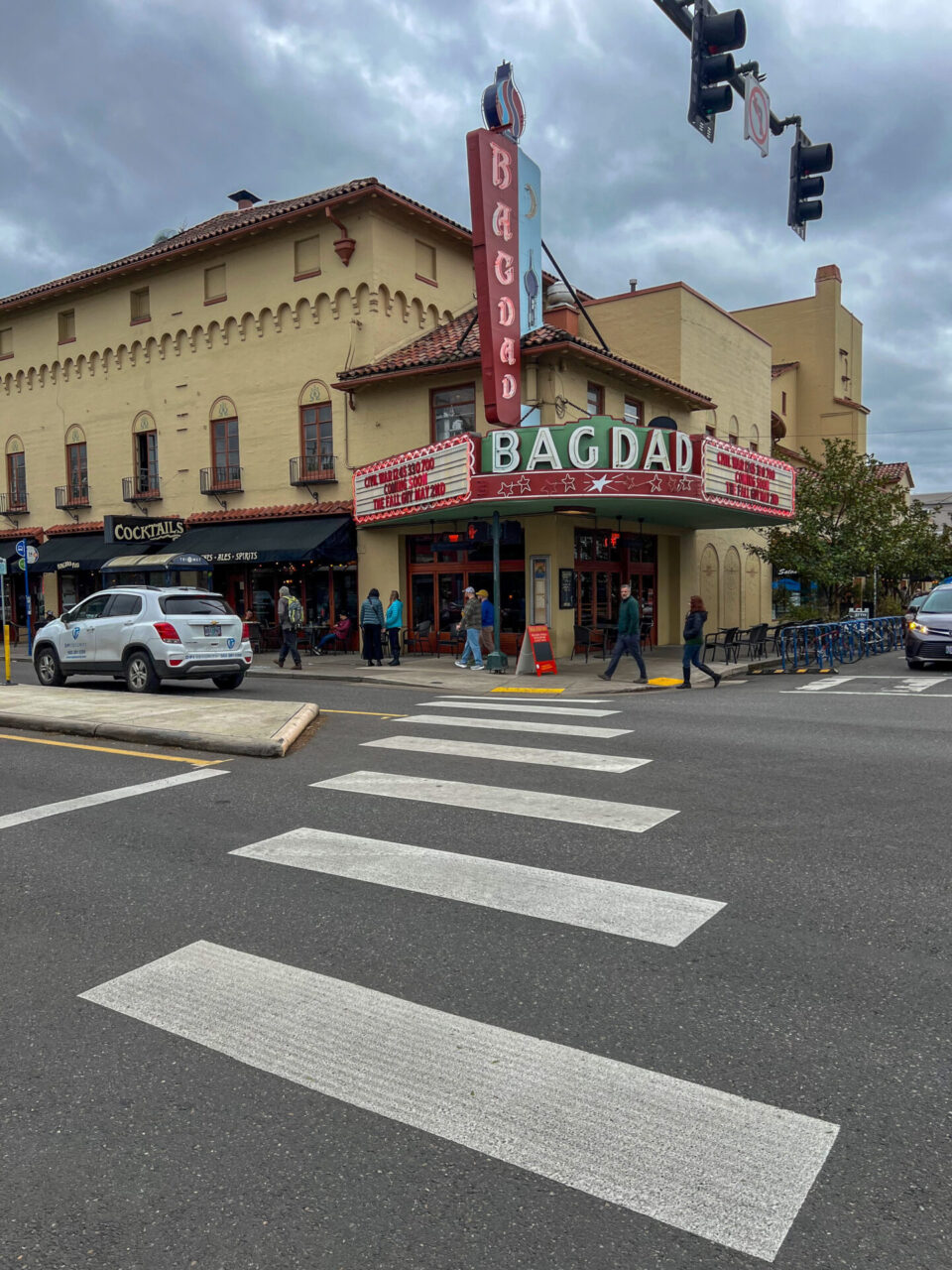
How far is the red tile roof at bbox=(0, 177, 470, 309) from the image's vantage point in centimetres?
2211

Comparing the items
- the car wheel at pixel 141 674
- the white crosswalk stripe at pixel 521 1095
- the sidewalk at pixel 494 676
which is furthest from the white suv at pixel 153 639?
the white crosswalk stripe at pixel 521 1095

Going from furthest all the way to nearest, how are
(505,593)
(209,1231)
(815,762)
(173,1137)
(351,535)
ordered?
(351,535) < (505,593) < (815,762) < (173,1137) < (209,1231)

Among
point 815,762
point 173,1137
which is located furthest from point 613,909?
point 815,762

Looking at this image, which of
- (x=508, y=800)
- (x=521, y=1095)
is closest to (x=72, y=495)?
(x=508, y=800)

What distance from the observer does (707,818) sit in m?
6.38

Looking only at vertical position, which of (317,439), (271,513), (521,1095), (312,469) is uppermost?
(317,439)

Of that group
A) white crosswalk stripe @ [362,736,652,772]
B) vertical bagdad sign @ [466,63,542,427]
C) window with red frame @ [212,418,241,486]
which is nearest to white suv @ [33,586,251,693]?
white crosswalk stripe @ [362,736,652,772]

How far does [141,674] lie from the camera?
14.4 m

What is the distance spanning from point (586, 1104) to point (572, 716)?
8.82 m

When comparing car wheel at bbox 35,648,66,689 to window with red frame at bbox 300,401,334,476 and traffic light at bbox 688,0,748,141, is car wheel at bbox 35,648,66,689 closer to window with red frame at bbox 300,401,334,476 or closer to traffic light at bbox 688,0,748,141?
window with red frame at bbox 300,401,334,476

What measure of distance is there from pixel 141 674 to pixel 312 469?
11.0m

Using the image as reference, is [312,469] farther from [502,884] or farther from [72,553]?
[502,884]

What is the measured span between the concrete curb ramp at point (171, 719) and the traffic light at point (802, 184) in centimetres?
787

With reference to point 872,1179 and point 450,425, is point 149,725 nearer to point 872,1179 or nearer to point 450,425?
point 872,1179
